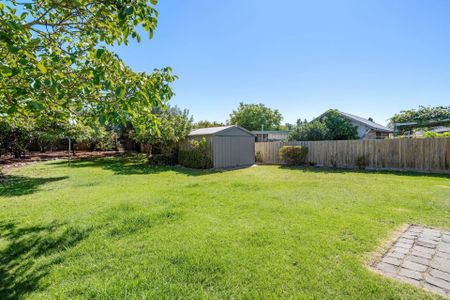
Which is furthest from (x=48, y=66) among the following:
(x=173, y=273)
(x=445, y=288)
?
(x=445, y=288)

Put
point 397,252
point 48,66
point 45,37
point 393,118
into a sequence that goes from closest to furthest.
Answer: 1. point 48,66
2. point 45,37
3. point 397,252
4. point 393,118

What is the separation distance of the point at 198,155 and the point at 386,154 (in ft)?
33.4

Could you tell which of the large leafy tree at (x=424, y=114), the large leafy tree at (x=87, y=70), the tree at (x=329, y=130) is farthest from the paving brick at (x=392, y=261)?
the large leafy tree at (x=424, y=114)

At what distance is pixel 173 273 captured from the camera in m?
2.49

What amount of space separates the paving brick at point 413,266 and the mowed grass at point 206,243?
15.6 inches

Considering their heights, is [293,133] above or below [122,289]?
above

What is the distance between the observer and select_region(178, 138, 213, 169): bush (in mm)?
12734

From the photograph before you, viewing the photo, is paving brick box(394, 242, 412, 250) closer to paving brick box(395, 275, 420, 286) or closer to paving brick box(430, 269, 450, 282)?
paving brick box(430, 269, 450, 282)

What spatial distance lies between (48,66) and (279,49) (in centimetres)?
1094

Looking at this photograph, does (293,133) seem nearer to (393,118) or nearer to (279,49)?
(279,49)

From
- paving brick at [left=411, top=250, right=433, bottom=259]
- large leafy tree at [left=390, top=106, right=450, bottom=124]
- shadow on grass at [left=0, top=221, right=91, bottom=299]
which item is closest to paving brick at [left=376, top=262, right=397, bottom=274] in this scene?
paving brick at [left=411, top=250, right=433, bottom=259]

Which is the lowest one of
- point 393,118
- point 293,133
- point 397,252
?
point 397,252

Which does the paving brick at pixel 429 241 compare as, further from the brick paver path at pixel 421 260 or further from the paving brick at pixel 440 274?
the paving brick at pixel 440 274

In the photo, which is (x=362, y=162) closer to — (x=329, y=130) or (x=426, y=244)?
(x=329, y=130)
